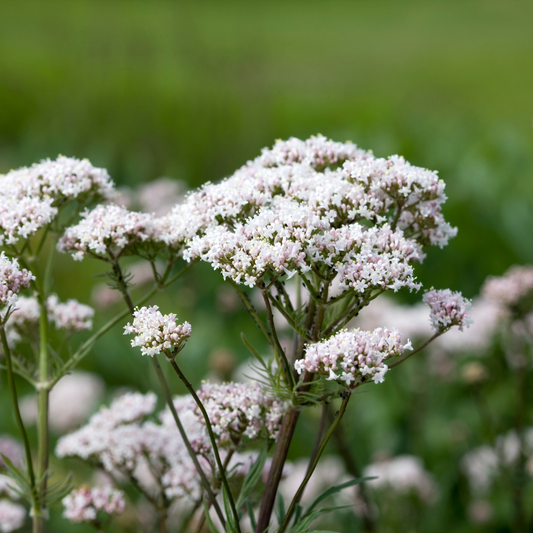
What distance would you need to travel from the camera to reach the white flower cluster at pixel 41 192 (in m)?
1.88

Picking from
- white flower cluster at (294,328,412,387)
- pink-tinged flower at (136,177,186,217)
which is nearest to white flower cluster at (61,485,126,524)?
white flower cluster at (294,328,412,387)

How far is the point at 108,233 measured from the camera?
1897 millimetres

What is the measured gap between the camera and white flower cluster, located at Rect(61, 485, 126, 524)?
6.95ft

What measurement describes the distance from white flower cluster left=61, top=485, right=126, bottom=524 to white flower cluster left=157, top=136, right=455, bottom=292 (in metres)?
0.91

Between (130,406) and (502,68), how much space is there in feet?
50.5

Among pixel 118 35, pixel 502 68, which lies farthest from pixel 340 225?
pixel 502 68

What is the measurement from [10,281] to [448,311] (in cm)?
117

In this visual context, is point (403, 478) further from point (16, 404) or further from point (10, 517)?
point (16, 404)

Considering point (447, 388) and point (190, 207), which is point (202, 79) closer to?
point (447, 388)

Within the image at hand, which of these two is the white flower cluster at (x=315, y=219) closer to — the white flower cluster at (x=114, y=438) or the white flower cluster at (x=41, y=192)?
the white flower cluster at (x=41, y=192)

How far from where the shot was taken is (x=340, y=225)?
6.16ft

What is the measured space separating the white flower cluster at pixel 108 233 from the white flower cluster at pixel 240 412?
1.66 feet

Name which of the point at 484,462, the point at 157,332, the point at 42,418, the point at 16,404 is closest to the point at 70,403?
the point at 42,418

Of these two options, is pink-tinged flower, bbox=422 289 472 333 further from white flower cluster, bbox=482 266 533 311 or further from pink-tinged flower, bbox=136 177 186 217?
pink-tinged flower, bbox=136 177 186 217
